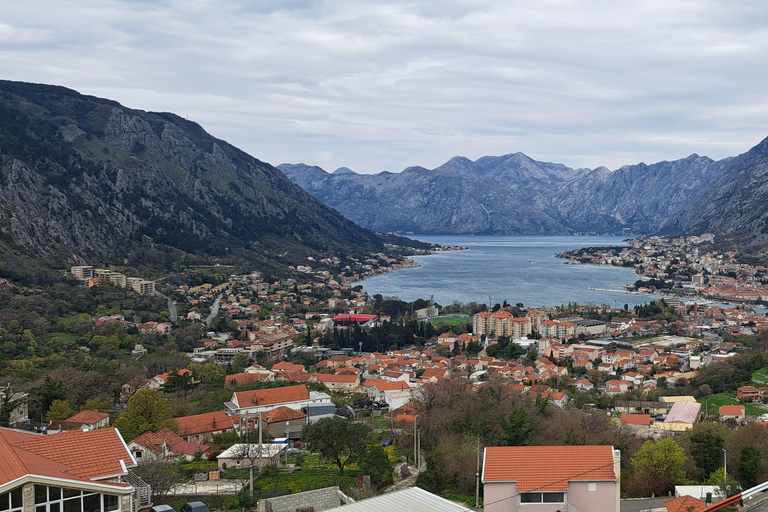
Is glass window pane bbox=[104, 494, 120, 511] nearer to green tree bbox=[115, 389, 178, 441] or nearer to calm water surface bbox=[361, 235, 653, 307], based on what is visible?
green tree bbox=[115, 389, 178, 441]

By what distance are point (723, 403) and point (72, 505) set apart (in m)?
20.7

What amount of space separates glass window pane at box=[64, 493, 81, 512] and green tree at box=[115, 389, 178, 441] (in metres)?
9.40

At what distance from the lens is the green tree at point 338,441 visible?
11.2 metres

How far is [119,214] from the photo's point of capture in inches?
2302

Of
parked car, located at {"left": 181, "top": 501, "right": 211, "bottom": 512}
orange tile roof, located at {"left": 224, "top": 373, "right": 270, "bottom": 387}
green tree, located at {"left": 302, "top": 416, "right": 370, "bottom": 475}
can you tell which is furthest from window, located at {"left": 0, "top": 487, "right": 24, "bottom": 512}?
orange tile roof, located at {"left": 224, "top": 373, "right": 270, "bottom": 387}

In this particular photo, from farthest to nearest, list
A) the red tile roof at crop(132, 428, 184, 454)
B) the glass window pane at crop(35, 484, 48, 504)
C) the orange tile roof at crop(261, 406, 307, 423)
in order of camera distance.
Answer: the orange tile roof at crop(261, 406, 307, 423) → the red tile roof at crop(132, 428, 184, 454) → the glass window pane at crop(35, 484, 48, 504)

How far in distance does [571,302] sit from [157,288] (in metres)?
29.4

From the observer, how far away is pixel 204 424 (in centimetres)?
1439

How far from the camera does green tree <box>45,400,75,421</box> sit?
15.5 meters

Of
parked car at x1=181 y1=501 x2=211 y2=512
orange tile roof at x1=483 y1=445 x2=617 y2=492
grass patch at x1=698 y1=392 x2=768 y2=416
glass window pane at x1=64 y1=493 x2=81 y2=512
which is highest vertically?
glass window pane at x1=64 y1=493 x2=81 y2=512

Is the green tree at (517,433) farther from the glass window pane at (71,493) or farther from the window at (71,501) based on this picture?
the glass window pane at (71,493)

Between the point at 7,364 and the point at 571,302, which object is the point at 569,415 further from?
the point at 571,302

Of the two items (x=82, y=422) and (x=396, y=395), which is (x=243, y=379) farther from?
(x=82, y=422)

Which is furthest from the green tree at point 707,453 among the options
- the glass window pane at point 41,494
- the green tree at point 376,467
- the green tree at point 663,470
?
the glass window pane at point 41,494
